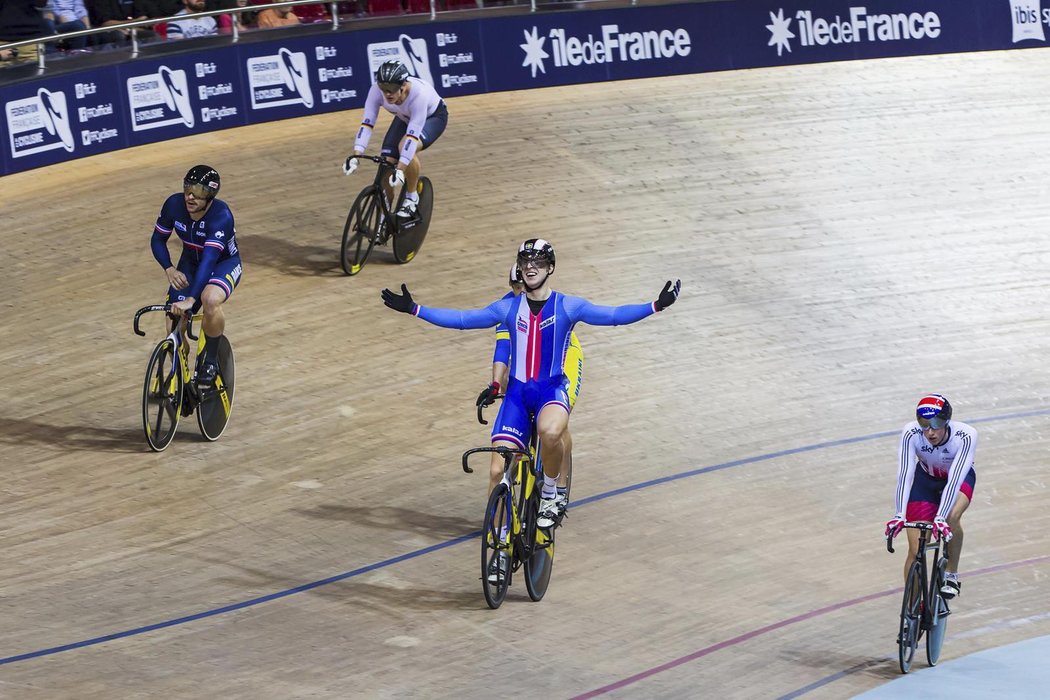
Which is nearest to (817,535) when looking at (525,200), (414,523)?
(414,523)

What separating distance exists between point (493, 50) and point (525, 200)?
2.72m

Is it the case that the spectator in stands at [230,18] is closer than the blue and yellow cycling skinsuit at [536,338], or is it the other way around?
the blue and yellow cycling skinsuit at [536,338]

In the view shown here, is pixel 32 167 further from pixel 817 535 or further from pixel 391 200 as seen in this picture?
pixel 817 535

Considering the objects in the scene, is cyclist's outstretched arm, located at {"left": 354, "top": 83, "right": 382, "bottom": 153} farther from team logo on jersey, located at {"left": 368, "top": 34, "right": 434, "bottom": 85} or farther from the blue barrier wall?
team logo on jersey, located at {"left": 368, "top": 34, "right": 434, "bottom": 85}

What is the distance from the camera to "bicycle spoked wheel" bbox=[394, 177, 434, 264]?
11203mm

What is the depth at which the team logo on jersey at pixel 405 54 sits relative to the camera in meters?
13.8

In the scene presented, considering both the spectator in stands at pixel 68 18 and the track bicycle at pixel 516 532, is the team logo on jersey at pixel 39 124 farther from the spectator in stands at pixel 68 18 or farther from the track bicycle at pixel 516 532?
the track bicycle at pixel 516 532

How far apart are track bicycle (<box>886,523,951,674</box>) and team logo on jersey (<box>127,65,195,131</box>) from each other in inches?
331

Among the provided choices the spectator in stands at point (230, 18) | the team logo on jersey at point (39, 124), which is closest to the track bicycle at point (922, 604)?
the team logo on jersey at point (39, 124)

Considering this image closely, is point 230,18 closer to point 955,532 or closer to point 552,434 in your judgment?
point 552,434

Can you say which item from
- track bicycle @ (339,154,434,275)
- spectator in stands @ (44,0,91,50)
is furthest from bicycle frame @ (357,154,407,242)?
spectator in stands @ (44,0,91,50)

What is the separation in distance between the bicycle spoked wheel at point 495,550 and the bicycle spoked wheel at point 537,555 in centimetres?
12

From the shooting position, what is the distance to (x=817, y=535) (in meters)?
8.01

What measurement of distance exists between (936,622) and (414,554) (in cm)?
263
